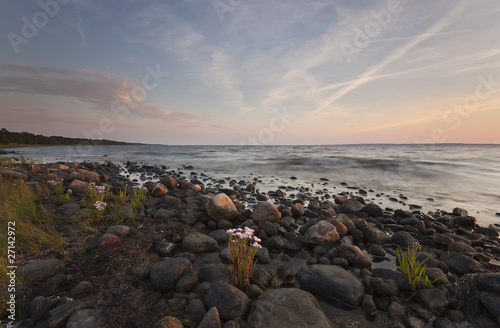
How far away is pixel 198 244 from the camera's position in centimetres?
517

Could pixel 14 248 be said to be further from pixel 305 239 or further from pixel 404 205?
pixel 404 205

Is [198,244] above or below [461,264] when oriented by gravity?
above

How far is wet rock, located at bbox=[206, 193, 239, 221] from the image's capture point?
22.0ft

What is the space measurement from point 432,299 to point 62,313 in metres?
5.46

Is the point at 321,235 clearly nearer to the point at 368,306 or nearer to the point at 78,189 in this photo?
the point at 368,306

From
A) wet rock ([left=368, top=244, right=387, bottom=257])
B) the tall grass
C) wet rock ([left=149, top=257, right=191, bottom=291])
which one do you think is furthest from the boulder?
the tall grass

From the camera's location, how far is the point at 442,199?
11.7 m

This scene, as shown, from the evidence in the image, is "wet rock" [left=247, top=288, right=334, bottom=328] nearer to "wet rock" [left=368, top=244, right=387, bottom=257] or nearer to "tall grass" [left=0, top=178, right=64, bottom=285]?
"wet rock" [left=368, top=244, right=387, bottom=257]

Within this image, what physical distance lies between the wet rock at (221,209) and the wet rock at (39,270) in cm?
363

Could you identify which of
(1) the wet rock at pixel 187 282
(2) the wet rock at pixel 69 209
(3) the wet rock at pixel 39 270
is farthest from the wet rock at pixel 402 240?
(2) the wet rock at pixel 69 209

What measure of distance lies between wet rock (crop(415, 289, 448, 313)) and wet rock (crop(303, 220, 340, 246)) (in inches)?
85.0

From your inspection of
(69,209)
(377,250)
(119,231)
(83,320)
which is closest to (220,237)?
(119,231)

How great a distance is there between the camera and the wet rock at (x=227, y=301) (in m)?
3.05

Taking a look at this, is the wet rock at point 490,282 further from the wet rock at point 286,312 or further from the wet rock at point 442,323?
the wet rock at point 286,312
